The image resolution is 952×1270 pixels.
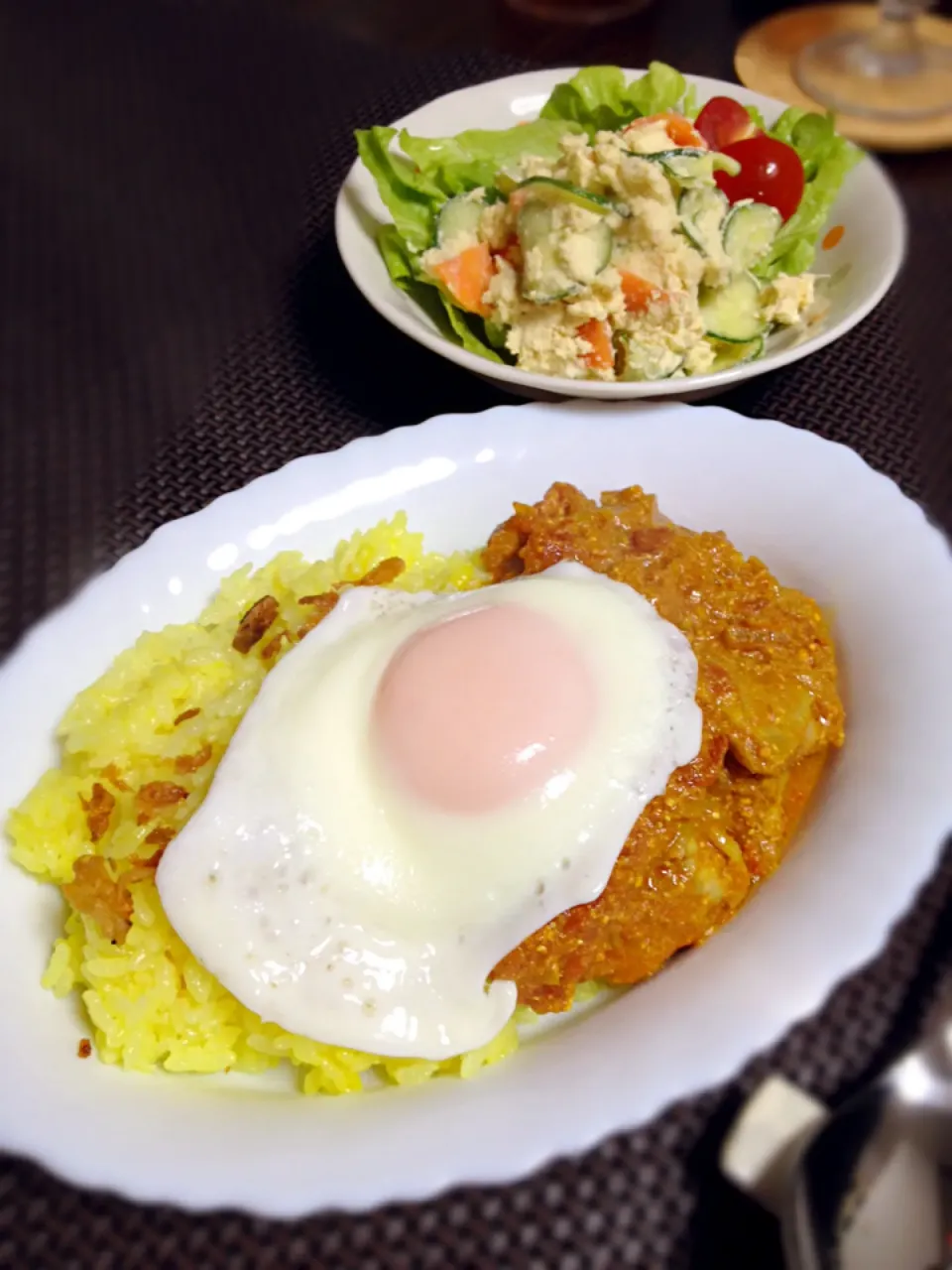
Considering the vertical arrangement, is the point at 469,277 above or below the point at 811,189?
above

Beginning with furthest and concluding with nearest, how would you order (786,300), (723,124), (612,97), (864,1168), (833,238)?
(612,97) → (723,124) → (833,238) → (786,300) → (864,1168)

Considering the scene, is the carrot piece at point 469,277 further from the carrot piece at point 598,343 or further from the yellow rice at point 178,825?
the yellow rice at point 178,825

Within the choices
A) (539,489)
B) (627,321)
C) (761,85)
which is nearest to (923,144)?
(761,85)

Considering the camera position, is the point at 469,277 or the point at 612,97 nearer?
the point at 469,277

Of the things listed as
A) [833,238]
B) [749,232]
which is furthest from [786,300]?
[833,238]

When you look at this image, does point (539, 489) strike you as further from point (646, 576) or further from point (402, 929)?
point (402, 929)

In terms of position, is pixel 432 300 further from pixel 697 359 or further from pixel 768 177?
pixel 768 177

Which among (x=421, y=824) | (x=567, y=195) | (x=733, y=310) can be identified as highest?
(x=567, y=195)
